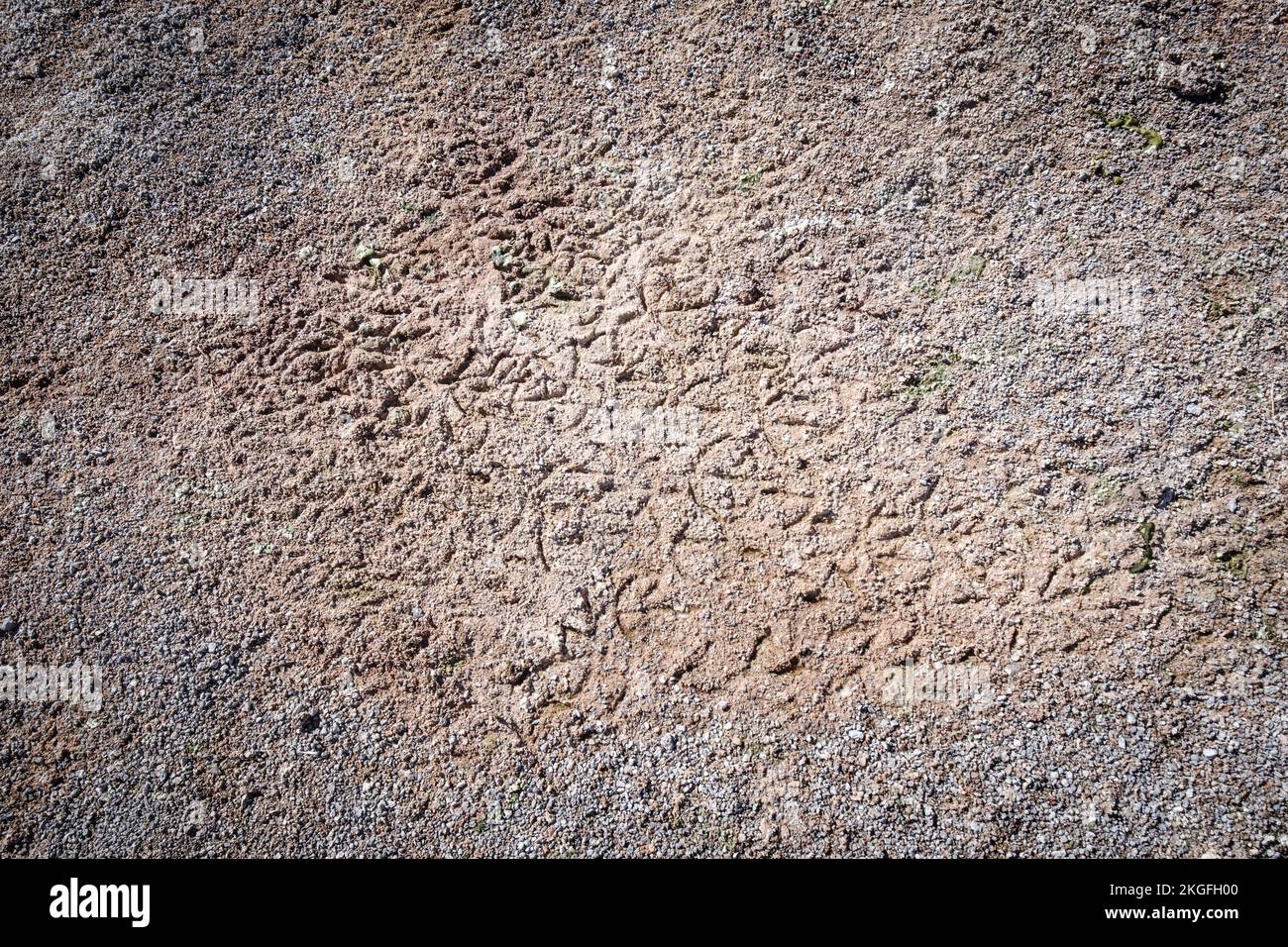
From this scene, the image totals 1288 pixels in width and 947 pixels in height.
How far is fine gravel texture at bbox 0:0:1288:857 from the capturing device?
6.87 feet

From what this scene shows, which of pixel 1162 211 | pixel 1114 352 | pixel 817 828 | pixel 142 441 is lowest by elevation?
pixel 817 828

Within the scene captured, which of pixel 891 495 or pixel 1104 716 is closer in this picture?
pixel 1104 716

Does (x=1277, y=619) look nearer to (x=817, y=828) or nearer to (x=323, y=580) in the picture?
(x=817, y=828)

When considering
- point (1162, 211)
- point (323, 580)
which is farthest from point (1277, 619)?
point (323, 580)

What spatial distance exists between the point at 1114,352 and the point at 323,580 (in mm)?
2136

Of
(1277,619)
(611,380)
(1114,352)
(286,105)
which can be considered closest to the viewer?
(1277,619)

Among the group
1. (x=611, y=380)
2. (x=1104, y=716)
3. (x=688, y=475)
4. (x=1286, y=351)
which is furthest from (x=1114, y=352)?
(x=611, y=380)

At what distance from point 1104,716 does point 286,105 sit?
284cm

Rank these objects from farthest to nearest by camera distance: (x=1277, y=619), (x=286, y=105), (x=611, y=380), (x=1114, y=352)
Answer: (x=286, y=105) → (x=611, y=380) → (x=1114, y=352) → (x=1277, y=619)

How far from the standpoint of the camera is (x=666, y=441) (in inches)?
91.7

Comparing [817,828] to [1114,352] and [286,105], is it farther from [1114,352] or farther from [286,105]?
[286,105]

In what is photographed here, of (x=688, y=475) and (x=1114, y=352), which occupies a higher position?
(x=1114, y=352)

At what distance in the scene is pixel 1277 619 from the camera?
204 centimetres

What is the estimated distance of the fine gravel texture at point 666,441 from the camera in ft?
6.87
